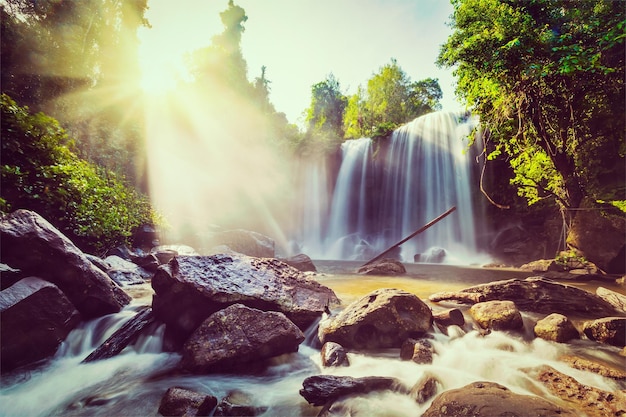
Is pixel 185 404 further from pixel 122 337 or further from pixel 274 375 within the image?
pixel 122 337

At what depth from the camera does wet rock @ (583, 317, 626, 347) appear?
3.80 meters

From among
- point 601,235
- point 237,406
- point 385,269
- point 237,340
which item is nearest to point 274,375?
point 237,340

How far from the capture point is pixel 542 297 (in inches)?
208

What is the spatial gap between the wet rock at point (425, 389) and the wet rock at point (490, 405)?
0.40m

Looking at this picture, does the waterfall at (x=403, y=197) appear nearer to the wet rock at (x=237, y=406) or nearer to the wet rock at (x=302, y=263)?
the wet rock at (x=302, y=263)

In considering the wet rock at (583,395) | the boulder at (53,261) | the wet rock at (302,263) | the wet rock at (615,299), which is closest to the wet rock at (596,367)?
the wet rock at (583,395)

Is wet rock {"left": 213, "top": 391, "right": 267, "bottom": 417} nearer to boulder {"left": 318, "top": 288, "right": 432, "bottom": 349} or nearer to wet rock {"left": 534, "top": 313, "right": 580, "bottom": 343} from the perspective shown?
boulder {"left": 318, "top": 288, "right": 432, "bottom": 349}

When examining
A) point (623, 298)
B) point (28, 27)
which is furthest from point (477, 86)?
point (28, 27)

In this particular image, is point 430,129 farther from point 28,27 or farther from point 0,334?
point 28,27

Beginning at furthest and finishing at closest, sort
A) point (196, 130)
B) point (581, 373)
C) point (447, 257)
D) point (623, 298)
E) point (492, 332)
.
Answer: point (196, 130) → point (447, 257) → point (623, 298) → point (492, 332) → point (581, 373)

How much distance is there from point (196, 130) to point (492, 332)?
29973mm

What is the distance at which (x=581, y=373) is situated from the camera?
10.4ft

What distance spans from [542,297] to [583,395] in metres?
3.19

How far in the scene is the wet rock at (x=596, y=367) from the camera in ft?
10.0
